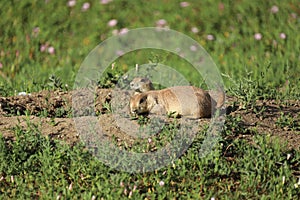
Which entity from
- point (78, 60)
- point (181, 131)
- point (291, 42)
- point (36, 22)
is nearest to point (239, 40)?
point (291, 42)

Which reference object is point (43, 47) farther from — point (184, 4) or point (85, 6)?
point (184, 4)

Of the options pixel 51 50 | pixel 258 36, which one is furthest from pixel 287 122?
pixel 51 50

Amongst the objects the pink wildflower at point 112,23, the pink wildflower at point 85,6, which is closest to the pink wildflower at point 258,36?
the pink wildflower at point 112,23

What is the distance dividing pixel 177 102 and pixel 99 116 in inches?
25.7

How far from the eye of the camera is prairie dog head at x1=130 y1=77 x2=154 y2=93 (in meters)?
6.04

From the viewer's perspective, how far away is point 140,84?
19.8 ft

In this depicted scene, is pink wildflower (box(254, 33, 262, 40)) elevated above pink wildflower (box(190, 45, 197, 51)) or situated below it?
above

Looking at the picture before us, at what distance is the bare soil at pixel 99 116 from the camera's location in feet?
18.0

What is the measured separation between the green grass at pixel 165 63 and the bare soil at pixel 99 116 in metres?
0.08

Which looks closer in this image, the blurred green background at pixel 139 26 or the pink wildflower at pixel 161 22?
the blurred green background at pixel 139 26

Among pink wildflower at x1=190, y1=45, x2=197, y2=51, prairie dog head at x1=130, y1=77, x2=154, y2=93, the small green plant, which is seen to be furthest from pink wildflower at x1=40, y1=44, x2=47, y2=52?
the small green plant

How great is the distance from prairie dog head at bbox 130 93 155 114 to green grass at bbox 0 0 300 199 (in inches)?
17.7

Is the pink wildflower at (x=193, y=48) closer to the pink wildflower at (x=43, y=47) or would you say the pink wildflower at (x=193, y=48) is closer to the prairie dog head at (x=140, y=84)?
the pink wildflower at (x=43, y=47)

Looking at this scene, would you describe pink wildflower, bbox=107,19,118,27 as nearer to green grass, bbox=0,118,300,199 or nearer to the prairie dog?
the prairie dog
